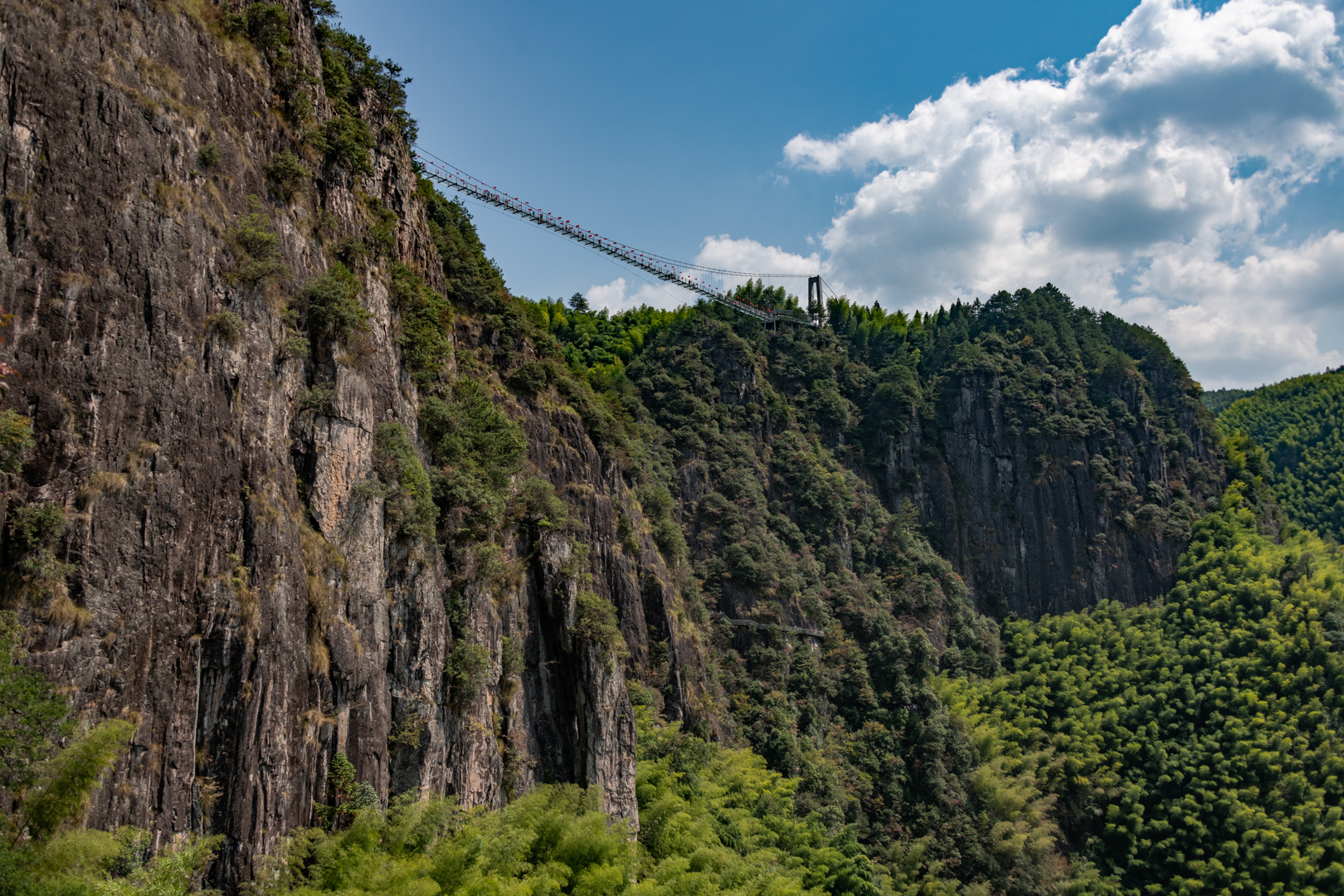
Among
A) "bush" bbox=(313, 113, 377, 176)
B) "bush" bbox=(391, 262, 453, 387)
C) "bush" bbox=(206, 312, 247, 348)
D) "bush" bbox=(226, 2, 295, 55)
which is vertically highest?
"bush" bbox=(226, 2, 295, 55)

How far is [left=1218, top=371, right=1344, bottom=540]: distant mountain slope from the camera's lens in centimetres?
9125

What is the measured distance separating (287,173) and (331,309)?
554 centimetres

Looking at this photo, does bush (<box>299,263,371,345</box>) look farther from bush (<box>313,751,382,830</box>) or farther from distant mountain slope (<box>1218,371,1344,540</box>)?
distant mountain slope (<box>1218,371,1344,540</box>)

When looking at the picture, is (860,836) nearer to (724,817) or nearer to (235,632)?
(724,817)

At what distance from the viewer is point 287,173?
92.7 ft

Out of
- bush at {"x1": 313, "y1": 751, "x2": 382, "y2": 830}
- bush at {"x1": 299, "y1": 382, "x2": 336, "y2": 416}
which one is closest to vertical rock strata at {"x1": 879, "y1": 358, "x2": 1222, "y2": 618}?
bush at {"x1": 299, "y1": 382, "x2": 336, "y2": 416}

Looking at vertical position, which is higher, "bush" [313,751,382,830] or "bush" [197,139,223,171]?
"bush" [197,139,223,171]

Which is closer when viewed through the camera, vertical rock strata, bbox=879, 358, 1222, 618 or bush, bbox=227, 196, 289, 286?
bush, bbox=227, 196, 289, 286

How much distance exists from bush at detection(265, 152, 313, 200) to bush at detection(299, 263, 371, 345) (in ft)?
10.9

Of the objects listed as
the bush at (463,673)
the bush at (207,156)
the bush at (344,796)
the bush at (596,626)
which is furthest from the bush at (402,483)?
the bush at (596,626)

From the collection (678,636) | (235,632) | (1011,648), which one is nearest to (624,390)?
(678,636)

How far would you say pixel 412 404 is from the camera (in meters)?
33.0

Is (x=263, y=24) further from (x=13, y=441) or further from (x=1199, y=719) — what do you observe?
(x=1199, y=719)

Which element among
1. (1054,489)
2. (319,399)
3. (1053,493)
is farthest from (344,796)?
(1054,489)
